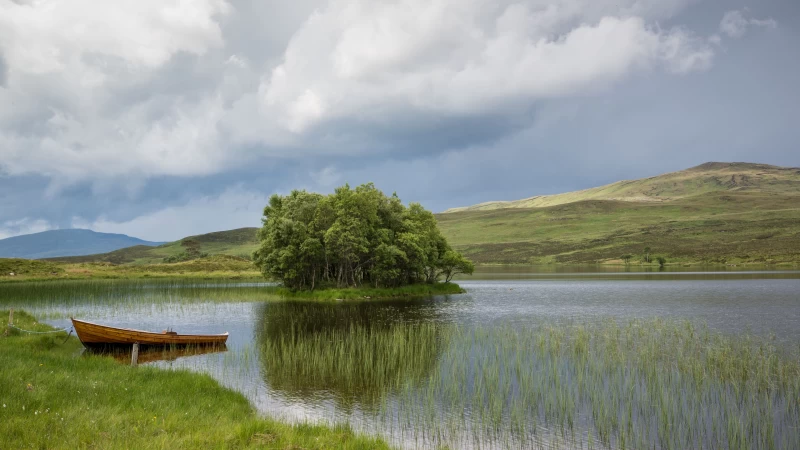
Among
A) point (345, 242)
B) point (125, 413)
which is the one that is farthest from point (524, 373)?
point (345, 242)

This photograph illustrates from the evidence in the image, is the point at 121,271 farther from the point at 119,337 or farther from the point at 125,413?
the point at 125,413

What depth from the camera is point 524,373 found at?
2223 cm

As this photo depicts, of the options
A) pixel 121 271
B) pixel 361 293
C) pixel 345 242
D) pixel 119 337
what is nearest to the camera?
pixel 119 337

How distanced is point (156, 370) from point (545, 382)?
662 inches

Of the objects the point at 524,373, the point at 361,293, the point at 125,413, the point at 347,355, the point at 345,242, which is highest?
the point at 345,242

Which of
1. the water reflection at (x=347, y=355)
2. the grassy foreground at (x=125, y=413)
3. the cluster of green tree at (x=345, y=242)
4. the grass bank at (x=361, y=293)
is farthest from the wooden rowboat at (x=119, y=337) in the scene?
the grass bank at (x=361, y=293)

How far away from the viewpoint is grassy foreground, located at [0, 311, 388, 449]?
1116 centimetres

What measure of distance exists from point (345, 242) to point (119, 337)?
38.3 m

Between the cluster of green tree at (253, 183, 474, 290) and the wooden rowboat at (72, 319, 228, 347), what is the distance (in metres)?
35.8

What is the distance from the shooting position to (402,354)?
88.8ft

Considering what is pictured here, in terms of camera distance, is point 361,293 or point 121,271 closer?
Answer: point 361,293

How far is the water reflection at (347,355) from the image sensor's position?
20875 millimetres

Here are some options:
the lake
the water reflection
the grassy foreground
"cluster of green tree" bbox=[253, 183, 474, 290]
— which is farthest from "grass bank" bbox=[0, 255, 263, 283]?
the grassy foreground

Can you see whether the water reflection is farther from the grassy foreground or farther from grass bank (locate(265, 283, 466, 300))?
grass bank (locate(265, 283, 466, 300))
